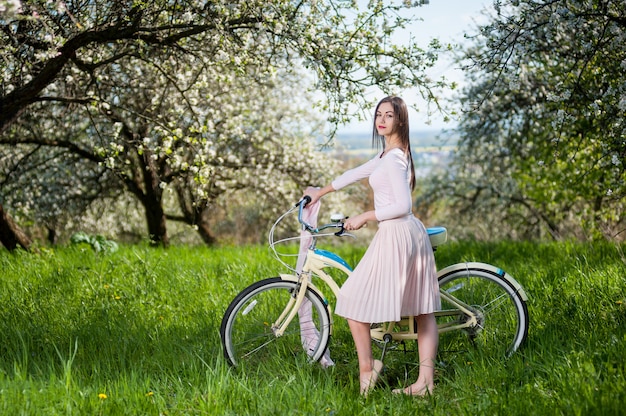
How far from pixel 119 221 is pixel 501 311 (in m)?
13.6

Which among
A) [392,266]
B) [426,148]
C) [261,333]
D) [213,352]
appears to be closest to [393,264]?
[392,266]

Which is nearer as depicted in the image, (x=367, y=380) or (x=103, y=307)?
(x=367, y=380)

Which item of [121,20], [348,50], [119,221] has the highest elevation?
[121,20]

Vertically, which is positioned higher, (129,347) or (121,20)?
(121,20)

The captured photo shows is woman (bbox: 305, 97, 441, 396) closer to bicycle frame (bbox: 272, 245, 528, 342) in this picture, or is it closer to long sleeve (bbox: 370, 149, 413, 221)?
long sleeve (bbox: 370, 149, 413, 221)

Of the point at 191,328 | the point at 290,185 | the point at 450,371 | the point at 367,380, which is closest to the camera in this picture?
the point at 367,380

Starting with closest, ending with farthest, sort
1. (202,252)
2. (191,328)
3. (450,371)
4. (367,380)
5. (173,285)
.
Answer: (367,380) < (450,371) < (191,328) < (173,285) < (202,252)

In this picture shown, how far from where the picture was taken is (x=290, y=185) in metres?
14.5

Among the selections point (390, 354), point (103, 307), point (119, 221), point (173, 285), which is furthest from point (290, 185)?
point (390, 354)

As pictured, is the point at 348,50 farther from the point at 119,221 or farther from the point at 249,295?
the point at 119,221

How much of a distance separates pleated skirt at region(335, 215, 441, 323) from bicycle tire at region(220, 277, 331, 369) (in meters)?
0.30

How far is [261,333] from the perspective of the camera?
4656mm

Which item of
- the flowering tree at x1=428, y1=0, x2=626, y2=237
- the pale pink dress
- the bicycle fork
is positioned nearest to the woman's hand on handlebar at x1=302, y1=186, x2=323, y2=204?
the pale pink dress

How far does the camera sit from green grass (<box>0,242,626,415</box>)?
3512 mm
